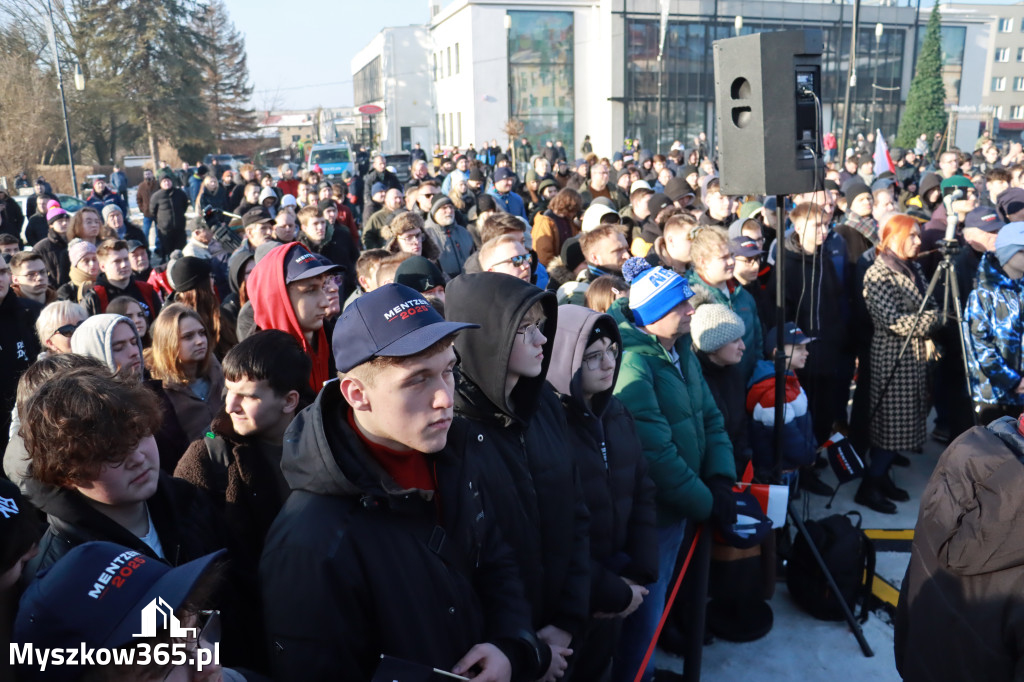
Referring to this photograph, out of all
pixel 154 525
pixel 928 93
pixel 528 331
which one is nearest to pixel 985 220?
pixel 528 331

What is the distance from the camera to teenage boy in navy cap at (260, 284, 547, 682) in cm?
173

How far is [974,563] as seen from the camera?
2.15 metres

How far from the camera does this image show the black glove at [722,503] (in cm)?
349

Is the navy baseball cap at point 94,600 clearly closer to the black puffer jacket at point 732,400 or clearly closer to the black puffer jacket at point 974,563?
the black puffer jacket at point 974,563

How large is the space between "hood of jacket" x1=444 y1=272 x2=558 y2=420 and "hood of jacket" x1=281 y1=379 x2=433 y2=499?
529 millimetres

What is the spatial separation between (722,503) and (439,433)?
6.71 feet

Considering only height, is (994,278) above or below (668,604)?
above

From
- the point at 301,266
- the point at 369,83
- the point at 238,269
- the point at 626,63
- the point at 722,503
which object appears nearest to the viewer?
the point at 722,503

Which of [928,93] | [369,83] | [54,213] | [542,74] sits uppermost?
[369,83]

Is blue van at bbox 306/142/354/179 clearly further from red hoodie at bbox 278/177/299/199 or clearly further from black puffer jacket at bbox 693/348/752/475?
black puffer jacket at bbox 693/348/752/475

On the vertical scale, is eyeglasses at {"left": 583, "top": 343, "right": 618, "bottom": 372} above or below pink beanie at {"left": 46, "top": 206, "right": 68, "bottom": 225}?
below

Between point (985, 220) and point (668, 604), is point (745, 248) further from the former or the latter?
point (668, 604)

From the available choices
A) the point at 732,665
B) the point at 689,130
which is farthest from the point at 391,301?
the point at 689,130

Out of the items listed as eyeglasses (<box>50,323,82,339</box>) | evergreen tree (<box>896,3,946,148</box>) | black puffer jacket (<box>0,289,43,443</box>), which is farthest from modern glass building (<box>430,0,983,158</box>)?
eyeglasses (<box>50,323,82,339</box>)
